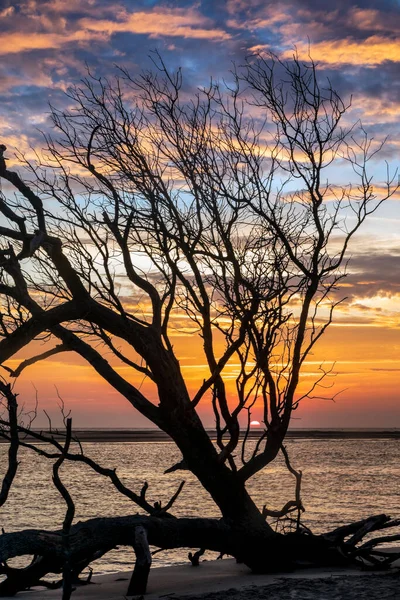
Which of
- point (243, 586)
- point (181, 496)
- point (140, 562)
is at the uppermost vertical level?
point (140, 562)

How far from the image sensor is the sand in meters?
6.85

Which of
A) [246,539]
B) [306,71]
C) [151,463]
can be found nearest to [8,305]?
[246,539]

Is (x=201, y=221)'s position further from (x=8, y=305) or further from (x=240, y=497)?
(x=240, y=497)

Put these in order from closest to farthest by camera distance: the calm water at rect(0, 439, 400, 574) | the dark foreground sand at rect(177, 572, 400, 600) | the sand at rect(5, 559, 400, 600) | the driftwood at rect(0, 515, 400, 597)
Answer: the dark foreground sand at rect(177, 572, 400, 600) → the sand at rect(5, 559, 400, 600) → the driftwood at rect(0, 515, 400, 597) → the calm water at rect(0, 439, 400, 574)

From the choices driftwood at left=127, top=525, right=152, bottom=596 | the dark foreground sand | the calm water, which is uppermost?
driftwood at left=127, top=525, right=152, bottom=596

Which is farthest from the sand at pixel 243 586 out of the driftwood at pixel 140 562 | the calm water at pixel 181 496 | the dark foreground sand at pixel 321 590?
the calm water at pixel 181 496

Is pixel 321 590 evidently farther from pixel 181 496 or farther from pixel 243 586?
pixel 181 496

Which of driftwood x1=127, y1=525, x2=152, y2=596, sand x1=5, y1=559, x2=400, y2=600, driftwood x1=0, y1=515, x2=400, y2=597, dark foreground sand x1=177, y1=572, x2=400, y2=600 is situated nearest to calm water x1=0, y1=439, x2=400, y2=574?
sand x1=5, y1=559, x2=400, y2=600

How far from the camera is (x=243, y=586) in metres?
7.55

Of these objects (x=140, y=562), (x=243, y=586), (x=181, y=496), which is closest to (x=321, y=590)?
(x=243, y=586)

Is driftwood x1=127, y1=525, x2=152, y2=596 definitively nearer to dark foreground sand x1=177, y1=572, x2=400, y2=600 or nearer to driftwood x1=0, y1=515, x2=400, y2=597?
driftwood x1=0, y1=515, x2=400, y2=597

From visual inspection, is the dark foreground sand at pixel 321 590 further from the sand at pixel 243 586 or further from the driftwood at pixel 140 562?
the driftwood at pixel 140 562

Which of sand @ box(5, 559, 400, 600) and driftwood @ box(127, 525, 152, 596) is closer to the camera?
sand @ box(5, 559, 400, 600)

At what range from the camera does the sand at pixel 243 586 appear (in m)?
6.85
